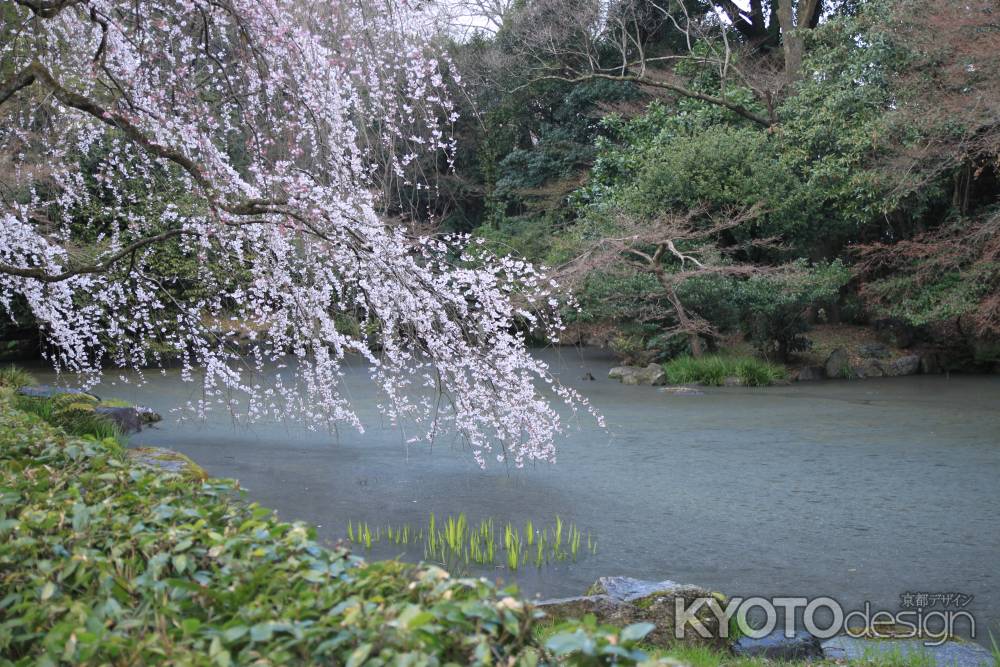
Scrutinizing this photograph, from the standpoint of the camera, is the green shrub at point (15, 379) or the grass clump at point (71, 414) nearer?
the grass clump at point (71, 414)

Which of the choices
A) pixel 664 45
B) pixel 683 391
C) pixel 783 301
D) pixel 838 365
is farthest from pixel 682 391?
pixel 664 45

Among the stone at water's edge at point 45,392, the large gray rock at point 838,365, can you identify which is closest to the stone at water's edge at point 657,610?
the stone at water's edge at point 45,392

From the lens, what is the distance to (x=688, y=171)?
521 inches

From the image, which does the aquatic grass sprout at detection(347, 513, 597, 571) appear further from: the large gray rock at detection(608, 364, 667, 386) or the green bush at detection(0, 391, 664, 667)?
the large gray rock at detection(608, 364, 667, 386)

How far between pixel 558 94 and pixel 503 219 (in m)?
2.86

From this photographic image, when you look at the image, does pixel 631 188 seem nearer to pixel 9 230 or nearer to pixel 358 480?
pixel 358 480

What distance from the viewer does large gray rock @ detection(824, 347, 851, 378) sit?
13.2m

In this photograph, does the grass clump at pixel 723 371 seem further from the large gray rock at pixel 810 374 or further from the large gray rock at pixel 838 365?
the large gray rock at pixel 838 365

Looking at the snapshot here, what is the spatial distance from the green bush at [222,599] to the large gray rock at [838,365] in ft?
40.5

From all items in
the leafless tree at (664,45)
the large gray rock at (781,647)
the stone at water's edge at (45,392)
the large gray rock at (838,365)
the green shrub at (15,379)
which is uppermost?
the leafless tree at (664,45)

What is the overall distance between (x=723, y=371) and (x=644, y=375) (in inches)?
44.5

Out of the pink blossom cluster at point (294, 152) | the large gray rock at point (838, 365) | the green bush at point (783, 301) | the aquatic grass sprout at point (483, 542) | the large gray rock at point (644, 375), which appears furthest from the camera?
the large gray rock at point (838, 365)

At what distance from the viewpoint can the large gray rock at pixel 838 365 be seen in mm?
13195

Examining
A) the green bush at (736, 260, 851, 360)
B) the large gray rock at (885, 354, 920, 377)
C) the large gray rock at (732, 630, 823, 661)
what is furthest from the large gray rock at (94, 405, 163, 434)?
the large gray rock at (885, 354, 920, 377)
